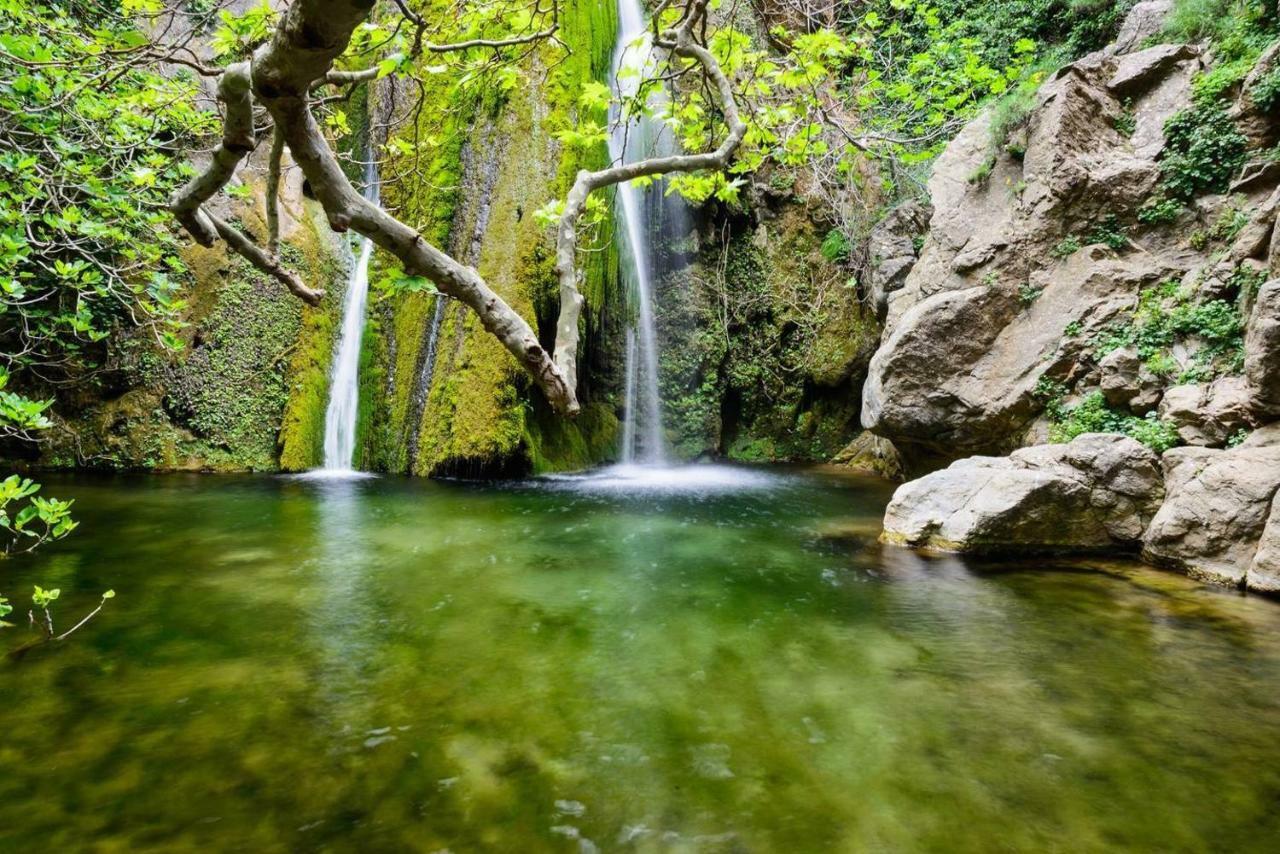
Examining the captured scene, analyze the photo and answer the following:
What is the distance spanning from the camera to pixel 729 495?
28.7 ft

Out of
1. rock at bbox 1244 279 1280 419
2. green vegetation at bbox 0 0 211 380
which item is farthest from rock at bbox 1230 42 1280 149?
green vegetation at bbox 0 0 211 380

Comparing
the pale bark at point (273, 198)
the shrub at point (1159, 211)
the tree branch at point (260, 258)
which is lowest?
the tree branch at point (260, 258)

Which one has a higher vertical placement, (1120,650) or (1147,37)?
(1147,37)

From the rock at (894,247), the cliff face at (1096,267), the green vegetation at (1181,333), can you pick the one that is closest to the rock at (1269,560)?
the cliff face at (1096,267)

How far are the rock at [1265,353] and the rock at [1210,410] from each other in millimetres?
128

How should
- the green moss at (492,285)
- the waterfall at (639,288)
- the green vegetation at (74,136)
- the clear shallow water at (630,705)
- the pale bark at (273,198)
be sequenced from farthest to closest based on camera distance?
1. the waterfall at (639,288)
2. the green moss at (492,285)
3. the green vegetation at (74,136)
4. the pale bark at (273,198)
5. the clear shallow water at (630,705)

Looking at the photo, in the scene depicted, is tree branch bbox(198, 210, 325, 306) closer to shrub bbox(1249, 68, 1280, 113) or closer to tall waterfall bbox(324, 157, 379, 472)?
tall waterfall bbox(324, 157, 379, 472)

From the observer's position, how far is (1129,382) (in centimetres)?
644

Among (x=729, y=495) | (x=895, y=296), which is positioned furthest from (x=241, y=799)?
(x=895, y=296)

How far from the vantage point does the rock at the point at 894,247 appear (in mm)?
11094

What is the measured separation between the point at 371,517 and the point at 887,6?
14788 mm

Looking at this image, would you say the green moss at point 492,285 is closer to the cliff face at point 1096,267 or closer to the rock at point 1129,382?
the cliff face at point 1096,267

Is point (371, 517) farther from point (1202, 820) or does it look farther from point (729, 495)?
point (1202, 820)

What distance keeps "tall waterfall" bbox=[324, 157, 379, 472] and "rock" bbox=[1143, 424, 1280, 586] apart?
1006 centimetres
